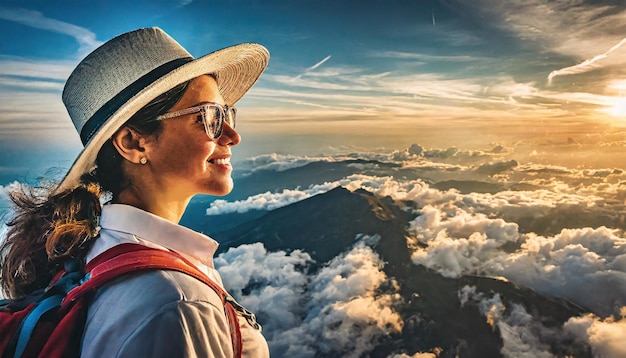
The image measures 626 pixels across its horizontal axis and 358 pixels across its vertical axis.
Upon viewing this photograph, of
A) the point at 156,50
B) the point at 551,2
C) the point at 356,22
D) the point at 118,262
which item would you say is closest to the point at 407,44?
the point at 356,22

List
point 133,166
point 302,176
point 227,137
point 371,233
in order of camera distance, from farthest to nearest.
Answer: point 371,233 → point 302,176 → point 227,137 → point 133,166

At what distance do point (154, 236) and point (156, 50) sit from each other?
391 mm

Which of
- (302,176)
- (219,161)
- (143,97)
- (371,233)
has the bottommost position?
(371,233)

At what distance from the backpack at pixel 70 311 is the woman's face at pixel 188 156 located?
0.74ft

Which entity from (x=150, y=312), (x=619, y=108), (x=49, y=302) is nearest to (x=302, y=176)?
(x=619, y=108)

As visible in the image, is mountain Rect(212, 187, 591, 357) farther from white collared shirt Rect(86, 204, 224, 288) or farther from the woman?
white collared shirt Rect(86, 204, 224, 288)

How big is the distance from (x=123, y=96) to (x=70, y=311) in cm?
43

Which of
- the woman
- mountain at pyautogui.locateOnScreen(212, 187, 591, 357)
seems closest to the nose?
the woman

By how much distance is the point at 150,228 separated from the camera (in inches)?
32.2

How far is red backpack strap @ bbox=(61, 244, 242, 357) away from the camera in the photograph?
2.06 ft

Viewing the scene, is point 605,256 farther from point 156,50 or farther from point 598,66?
point 156,50

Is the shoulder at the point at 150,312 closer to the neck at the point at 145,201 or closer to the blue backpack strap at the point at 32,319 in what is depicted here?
the blue backpack strap at the point at 32,319

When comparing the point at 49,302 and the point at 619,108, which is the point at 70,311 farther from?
the point at 619,108

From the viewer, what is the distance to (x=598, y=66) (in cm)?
485
